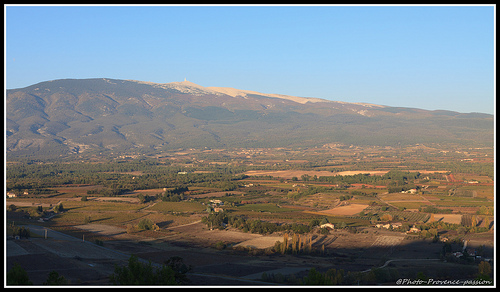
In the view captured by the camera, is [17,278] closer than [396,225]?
Yes

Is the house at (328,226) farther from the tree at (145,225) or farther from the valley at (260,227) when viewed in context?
the tree at (145,225)

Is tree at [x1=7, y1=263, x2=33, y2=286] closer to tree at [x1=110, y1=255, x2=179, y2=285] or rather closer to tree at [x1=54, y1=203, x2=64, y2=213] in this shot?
tree at [x1=110, y1=255, x2=179, y2=285]

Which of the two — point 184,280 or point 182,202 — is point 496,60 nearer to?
point 184,280

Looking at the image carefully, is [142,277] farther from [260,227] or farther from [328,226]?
[328,226]

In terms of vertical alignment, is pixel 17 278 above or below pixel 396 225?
above

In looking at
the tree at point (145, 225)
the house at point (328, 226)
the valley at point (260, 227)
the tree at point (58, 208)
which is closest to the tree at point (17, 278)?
the valley at point (260, 227)

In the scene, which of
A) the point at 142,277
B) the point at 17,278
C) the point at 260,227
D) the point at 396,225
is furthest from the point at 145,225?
the point at 17,278

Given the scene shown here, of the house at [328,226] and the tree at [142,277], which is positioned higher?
the tree at [142,277]

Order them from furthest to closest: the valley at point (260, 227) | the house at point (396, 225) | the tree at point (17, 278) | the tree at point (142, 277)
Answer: the house at point (396, 225) → the valley at point (260, 227) → the tree at point (142, 277) → the tree at point (17, 278)

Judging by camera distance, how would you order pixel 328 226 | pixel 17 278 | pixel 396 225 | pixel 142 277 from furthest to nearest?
pixel 396 225
pixel 328 226
pixel 142 277
pixel 17 278
